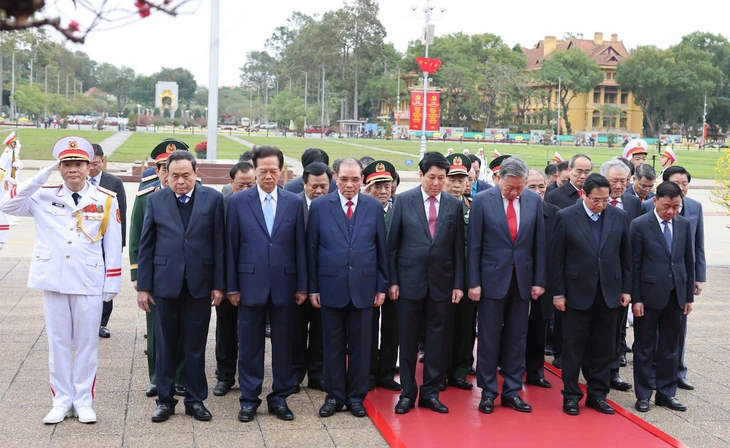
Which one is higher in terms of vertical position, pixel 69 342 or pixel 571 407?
pixel 69 342

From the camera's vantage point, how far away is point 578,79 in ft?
273

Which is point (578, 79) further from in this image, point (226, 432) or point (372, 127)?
point (226, 432)

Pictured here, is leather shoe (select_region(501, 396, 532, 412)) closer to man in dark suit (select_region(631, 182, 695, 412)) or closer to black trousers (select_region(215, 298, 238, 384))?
man in dark suit (select_region(631, 182, 695, 412))

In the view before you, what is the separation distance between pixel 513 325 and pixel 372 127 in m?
77.1

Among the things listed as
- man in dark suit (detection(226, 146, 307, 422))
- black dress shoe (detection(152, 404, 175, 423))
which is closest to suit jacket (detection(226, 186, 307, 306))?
man in dark suit (detection(226, 146, 307, 422))

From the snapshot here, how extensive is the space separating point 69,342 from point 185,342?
75cm

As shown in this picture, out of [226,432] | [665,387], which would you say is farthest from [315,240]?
[665,387]

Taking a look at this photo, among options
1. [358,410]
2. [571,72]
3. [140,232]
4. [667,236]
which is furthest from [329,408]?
[571,72]

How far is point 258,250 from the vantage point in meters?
5.49

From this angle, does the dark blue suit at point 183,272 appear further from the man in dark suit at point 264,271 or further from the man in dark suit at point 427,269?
the man in dark suit at point 427,269

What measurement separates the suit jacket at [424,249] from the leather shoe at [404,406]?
73 cm

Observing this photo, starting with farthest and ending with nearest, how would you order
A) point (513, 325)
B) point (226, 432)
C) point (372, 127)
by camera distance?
1. point (372, 127)
2. point (513, 325)
3. point (226, 432)

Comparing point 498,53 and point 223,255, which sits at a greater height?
point 498,53

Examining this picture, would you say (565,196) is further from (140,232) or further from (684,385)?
(140,232)
